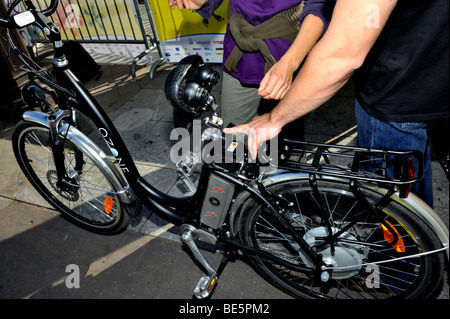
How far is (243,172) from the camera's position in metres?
1.79

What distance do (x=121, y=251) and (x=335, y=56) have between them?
94.6 inches

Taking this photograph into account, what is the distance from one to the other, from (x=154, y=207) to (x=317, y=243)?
1246mm

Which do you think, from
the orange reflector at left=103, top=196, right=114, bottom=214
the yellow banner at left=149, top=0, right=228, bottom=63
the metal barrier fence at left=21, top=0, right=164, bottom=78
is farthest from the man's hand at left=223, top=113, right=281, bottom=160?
the metal barrier fence at left=21, top=0, right=164, bottom=78

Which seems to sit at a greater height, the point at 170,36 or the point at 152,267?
the point at 170,36

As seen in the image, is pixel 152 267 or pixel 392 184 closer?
pixel 392 184

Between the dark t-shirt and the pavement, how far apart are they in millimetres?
1435

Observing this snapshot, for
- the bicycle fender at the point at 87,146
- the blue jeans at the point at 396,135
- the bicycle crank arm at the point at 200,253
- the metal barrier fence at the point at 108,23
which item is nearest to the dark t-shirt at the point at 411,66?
the blue jeans at the point at 396,135

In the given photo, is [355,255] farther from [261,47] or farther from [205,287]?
[261,47]

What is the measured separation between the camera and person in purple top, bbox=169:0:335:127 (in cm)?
172

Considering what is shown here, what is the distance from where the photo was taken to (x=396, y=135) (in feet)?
5.06

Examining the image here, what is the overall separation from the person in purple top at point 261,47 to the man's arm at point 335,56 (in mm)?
216

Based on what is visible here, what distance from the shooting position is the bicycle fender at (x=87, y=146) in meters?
2.24

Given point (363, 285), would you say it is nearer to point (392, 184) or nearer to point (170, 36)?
point (392, 184)
